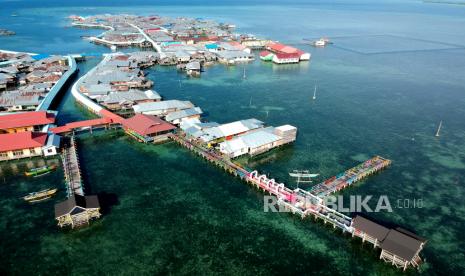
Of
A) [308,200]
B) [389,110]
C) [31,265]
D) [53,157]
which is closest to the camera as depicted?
[31,265]

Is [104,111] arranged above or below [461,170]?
above

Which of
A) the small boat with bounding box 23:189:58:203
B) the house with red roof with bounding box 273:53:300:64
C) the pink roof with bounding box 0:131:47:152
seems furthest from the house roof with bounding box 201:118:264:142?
the house with red roof with bounding box 273:53:300:64

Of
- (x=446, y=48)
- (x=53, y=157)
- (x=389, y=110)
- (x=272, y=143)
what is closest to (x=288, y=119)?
(x=272, y=143)

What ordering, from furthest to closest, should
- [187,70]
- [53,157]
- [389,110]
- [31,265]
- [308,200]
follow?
[187,70], [389,110], [53,157], [308,200], [31,265]

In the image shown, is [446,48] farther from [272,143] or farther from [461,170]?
[272,143]

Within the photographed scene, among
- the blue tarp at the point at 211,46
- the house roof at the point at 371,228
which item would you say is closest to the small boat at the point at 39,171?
the house roof at the point at 371,228

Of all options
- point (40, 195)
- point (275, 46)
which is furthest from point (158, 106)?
point (275, 46)

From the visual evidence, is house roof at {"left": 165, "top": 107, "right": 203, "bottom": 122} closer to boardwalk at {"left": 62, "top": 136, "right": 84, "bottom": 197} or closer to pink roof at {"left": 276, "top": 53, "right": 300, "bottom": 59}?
boardwalk at {"left": 62, "top": 136, "right": 84, "bottom": 197}

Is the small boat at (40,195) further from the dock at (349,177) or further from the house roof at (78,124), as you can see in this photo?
the dock at (349,177)
